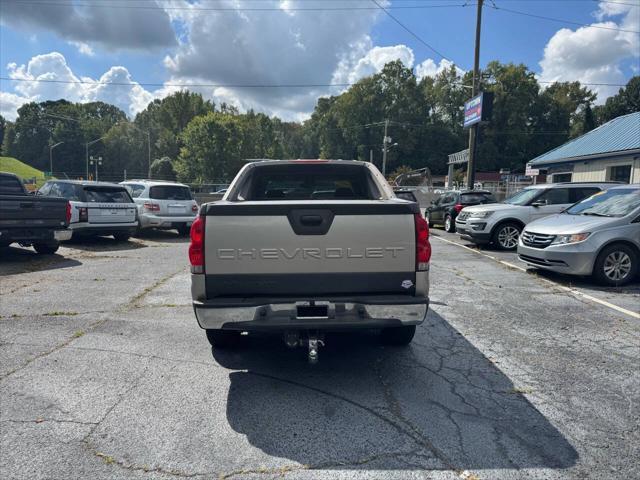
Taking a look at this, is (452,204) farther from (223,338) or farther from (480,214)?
(223,338)

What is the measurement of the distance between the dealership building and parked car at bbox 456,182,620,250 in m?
8.93

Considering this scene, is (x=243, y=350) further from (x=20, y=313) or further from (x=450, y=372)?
(x=20, y=313)

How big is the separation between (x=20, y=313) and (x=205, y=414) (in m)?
4.03

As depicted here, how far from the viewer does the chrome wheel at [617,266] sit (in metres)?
7.67

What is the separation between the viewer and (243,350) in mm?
4664

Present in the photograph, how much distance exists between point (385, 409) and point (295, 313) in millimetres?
996

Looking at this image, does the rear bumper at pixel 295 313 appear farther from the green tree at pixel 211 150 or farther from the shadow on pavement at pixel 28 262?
the green tree at pixel 211 150

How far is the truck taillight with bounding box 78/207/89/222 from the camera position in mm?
11719

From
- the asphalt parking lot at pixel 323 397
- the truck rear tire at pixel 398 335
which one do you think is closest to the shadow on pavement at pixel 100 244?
the asphalt parking lot at pixel 323 397

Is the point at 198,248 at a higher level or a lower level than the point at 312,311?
higher

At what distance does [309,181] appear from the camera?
18.9 feet

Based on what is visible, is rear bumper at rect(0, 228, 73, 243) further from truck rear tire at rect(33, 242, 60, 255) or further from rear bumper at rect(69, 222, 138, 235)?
rear bumper at rect(69, 222, 138, 235)

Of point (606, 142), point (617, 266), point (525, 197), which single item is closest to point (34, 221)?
point (617, 266)

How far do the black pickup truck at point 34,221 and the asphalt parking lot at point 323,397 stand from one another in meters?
3.19
